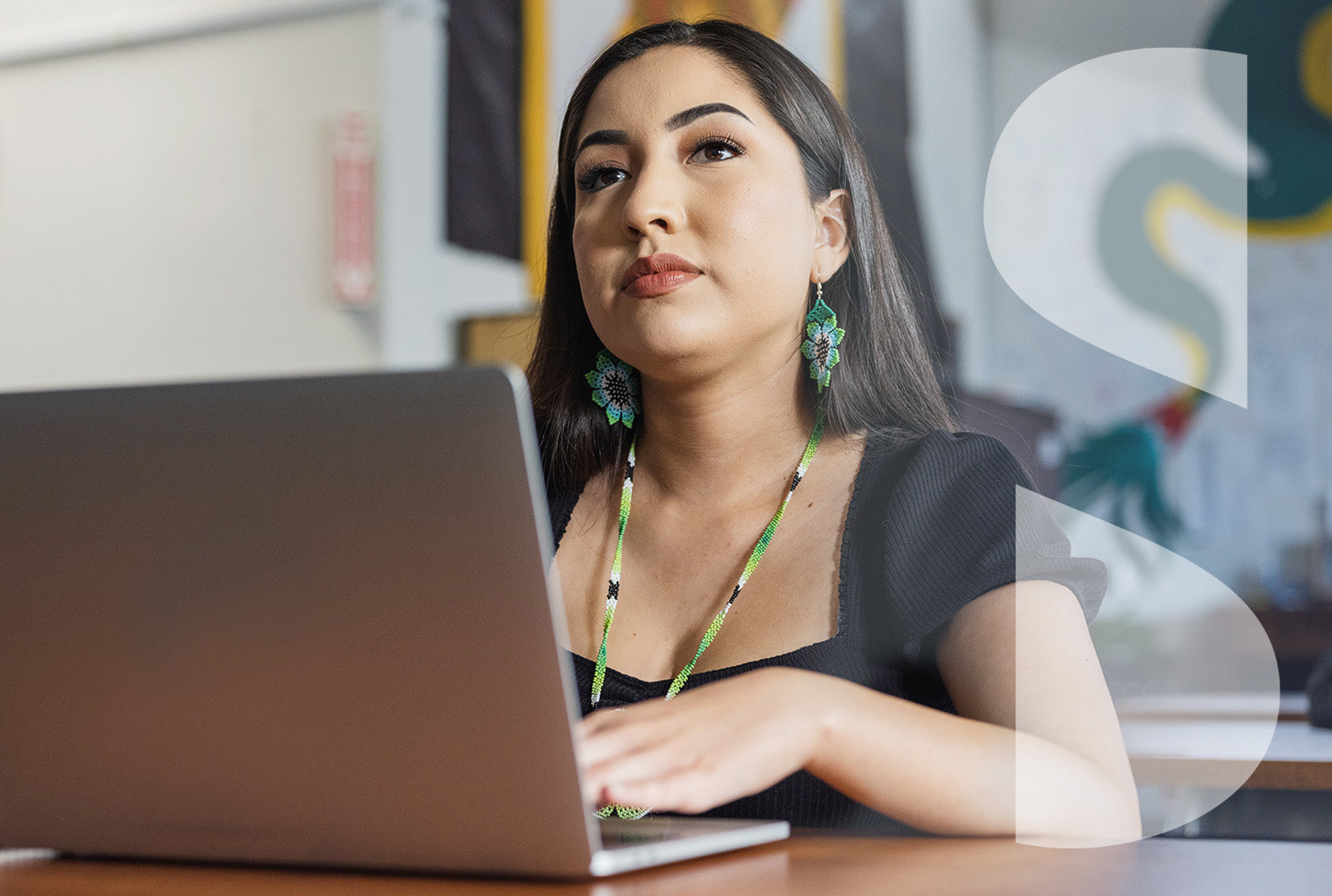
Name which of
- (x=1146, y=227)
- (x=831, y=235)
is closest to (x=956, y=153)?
(x=1146, y=227)

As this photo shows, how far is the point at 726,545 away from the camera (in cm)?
125

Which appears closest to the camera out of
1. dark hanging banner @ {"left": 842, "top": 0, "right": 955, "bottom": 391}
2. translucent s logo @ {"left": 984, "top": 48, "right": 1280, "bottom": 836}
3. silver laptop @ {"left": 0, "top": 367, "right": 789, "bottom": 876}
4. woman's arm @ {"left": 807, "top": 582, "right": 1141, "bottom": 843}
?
silver laptop @ {"left": 0, "top": 367, "right": 789, "bottom": 876}

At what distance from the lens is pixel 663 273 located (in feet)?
3.85

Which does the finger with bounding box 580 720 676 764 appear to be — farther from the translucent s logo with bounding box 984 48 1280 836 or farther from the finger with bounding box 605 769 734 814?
the translucent s logo with bounding box 984 48 1280 836

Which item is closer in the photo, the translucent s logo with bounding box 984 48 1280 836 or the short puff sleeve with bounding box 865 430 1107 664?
the short puff sleeve with bounding box 865 430 1107 664

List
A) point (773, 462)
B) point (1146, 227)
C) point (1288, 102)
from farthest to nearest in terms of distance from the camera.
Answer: point (1146, 227)
point (1288, 102)
point (773, 462)

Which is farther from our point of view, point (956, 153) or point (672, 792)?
point (956, 153)

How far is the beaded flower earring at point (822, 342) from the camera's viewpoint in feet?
4.28

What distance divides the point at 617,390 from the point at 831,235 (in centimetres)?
28

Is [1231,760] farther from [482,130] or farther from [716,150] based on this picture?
[482,130]

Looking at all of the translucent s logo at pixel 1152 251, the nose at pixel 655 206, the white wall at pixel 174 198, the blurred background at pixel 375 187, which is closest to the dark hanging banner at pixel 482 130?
the blurred background at pixel 375 187

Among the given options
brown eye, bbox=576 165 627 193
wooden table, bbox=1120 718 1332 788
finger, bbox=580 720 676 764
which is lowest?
wooden table, bbox=1120 718 1332 788

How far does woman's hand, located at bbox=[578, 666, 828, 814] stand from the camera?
63 cm

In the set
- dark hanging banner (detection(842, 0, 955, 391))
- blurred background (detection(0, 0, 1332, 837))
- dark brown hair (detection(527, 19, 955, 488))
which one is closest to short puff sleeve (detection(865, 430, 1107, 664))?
dark brown hair (detection(527, 19, 955, 488))
